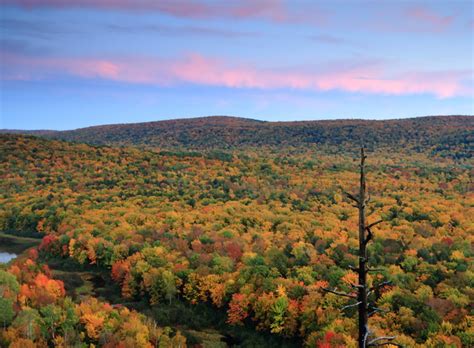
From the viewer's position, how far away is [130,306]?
302ft

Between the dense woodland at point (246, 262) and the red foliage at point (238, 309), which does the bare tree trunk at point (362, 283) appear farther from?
the red foliage at point (238, 309)

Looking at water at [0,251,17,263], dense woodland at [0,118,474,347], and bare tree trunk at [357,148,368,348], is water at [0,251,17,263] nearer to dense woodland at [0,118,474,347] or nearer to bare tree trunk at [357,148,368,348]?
dense woodland at [0,118,474,347]

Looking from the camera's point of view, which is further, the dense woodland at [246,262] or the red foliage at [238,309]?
the red foliage at [238,309]

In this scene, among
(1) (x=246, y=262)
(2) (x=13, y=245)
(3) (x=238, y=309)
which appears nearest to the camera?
(3) (x=238, y=309)

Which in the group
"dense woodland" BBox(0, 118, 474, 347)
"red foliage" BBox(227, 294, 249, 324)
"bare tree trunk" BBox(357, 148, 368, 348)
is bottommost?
"red foliage" BBox(227, 294, 249, 324)

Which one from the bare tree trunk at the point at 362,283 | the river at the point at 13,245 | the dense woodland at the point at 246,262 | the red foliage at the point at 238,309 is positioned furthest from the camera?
the river at the point at 13,245

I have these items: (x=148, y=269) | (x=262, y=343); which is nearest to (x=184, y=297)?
(x=148, y=269)

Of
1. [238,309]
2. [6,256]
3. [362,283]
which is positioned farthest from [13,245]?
[362,283]

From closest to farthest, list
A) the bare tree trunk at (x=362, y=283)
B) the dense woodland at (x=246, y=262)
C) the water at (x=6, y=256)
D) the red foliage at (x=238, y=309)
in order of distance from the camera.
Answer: the bare tree trunk at (x=362, y=283)
the dense woodland at (x=246, y=262)
the red foliage at (x=238, y=309)
the water at (x=6, y=256)

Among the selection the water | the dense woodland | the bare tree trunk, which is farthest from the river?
the bare tree trunk

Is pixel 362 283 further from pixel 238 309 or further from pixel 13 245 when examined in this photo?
pixel 13 245

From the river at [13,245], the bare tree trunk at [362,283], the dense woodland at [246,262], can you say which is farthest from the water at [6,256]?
the bare tree trunk at [362,283]

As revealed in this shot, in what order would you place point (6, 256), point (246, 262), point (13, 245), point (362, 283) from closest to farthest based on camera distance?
point (362, 283) < point (246, 262) < point (6, 256) < point (13, 245)

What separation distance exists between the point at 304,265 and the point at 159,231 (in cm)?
4421
